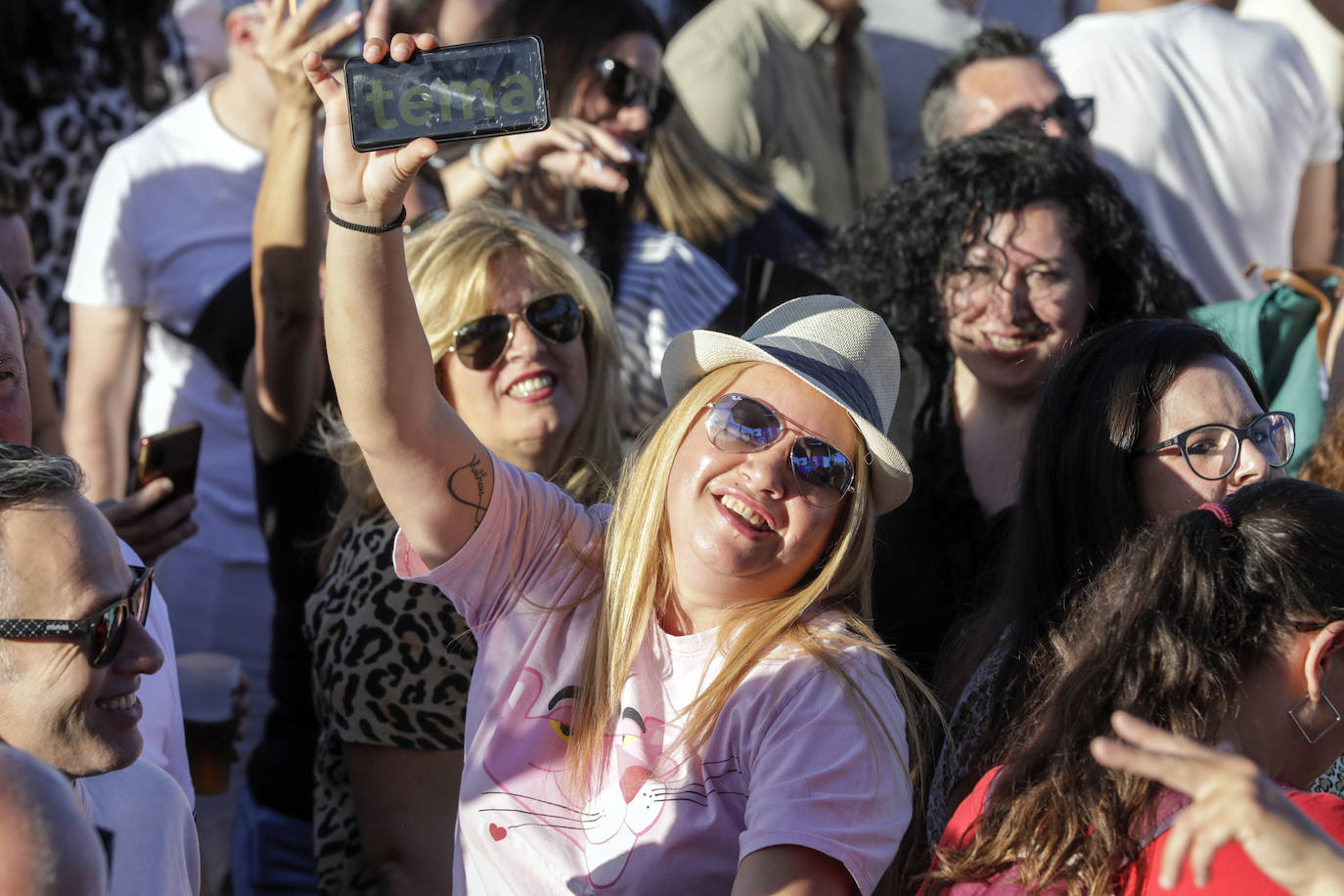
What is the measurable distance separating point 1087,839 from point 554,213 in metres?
2.45

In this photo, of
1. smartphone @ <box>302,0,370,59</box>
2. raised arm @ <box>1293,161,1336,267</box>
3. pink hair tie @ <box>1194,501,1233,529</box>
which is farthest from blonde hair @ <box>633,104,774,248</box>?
pink hair tie @ <box>1194,501,1233,529</box>

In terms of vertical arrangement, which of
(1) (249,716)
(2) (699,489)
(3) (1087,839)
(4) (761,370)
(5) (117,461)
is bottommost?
(1) (249,716)

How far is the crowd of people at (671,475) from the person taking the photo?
1.79m

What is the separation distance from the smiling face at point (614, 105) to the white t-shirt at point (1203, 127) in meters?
1.57

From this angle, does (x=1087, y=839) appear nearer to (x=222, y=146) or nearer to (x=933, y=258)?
(x=933, y=258)

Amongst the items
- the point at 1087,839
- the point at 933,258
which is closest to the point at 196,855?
the point at 1087,839

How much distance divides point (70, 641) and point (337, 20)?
2097mm

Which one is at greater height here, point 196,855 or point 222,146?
point 222,146

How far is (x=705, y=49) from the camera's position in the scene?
466 cm

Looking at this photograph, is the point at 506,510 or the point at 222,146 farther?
the point at 222,146

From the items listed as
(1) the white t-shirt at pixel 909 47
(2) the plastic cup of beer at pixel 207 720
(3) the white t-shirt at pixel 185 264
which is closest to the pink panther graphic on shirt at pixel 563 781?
(2) the plastic cup of beer at pixel 207 720

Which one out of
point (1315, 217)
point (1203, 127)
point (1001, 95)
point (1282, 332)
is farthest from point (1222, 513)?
point (1315, 217)

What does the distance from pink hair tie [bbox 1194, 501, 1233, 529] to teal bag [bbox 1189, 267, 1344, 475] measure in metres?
1.58

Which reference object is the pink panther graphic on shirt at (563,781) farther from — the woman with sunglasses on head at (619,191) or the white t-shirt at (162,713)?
the woman with sunglasses on head at (619,191)
